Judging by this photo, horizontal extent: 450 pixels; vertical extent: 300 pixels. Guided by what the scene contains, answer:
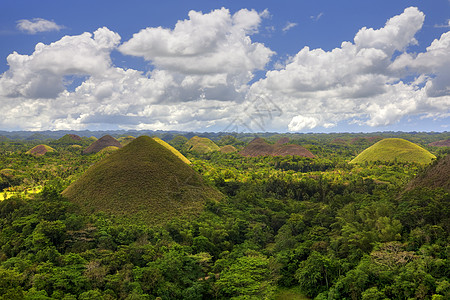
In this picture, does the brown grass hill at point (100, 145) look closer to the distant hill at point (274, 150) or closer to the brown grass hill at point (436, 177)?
the distant hill at point (274, 150)

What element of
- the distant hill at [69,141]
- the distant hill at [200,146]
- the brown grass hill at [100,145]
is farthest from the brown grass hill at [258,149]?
the distant hill at [69,141]

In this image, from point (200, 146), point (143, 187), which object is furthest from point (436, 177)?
point (200, 146)

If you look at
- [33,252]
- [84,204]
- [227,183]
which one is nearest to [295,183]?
[227,183]

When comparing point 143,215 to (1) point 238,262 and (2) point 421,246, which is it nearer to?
(1) point 238,262

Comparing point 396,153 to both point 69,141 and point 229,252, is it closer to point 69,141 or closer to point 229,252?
point 229,252

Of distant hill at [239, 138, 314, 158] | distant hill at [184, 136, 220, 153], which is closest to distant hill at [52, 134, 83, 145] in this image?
distant hill at [184, 136, 220, 153]

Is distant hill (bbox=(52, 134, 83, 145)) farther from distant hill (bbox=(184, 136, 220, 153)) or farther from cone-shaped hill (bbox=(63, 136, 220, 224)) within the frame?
cone-shaped hill (bbox=(63, 136, 220, 224))
